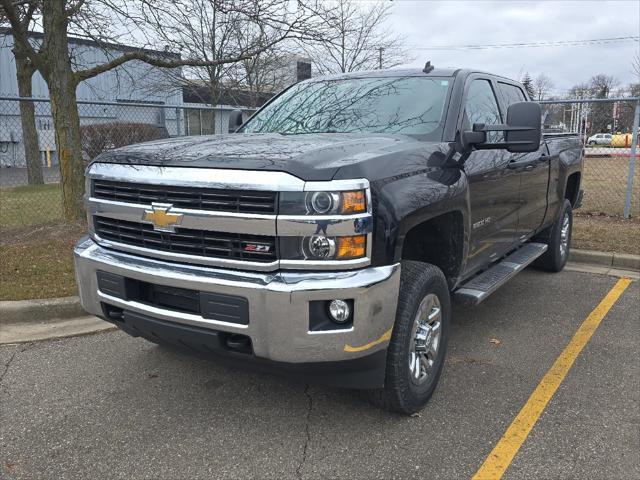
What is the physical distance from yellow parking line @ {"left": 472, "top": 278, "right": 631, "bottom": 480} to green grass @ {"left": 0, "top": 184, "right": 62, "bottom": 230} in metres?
8.17

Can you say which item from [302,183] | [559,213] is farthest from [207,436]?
[559,213]

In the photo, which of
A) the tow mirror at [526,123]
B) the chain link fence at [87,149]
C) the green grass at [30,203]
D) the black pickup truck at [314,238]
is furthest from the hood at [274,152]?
the green grass at [30,203]

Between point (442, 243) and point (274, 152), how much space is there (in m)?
1.29

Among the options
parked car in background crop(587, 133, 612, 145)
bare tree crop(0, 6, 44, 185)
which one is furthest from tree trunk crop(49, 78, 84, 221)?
parked car in background crop(587, 133, 612, 145)

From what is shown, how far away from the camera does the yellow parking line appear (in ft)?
8.84

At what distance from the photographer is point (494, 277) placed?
4184 mm

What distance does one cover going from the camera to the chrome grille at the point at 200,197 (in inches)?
99.6

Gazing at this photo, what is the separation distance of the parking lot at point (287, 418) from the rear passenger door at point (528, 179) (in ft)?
3.52

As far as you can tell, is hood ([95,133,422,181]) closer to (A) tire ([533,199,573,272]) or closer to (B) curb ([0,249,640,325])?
(B) curb ([0,249,640,325])

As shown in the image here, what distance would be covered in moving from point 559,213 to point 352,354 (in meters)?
4.29

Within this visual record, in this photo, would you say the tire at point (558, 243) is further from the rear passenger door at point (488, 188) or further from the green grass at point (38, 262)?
the green grass at point (38, 262)

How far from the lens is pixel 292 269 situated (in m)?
2.54

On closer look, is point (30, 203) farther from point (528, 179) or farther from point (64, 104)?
point (528, 179)

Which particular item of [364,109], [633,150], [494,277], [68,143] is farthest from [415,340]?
[633,150]
